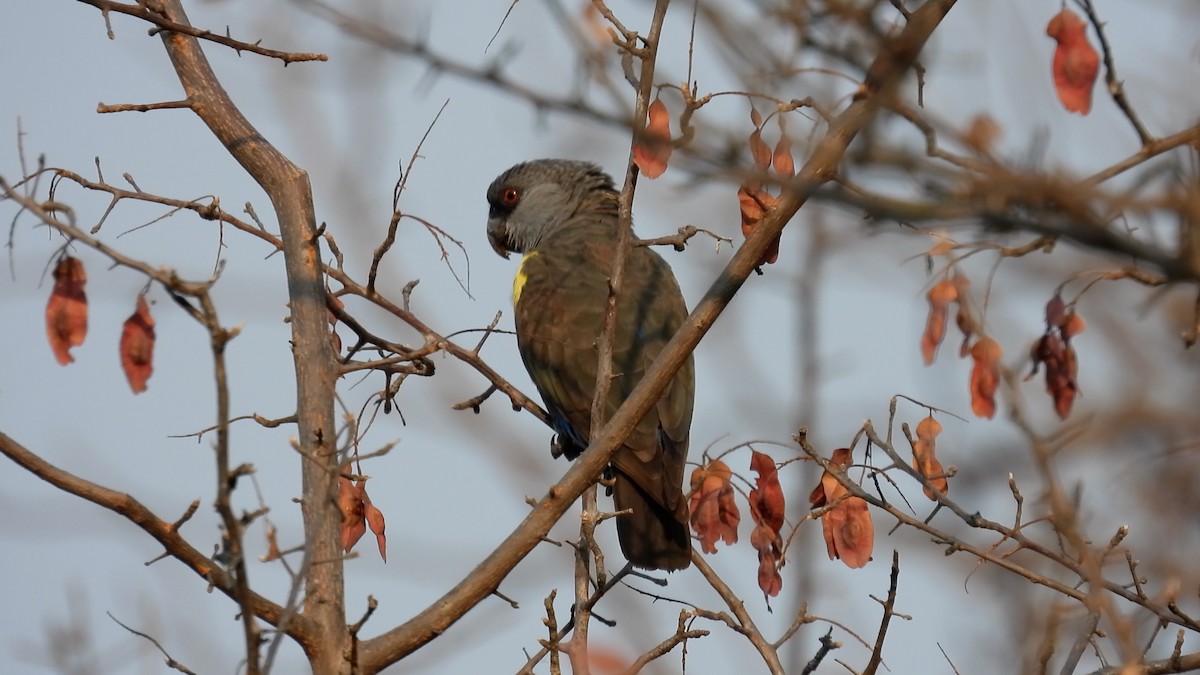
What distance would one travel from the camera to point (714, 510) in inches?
134

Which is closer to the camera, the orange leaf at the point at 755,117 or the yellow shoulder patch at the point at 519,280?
the orange leaf at the point at 755,117

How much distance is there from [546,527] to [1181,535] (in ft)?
14.7

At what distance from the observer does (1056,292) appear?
2898 millimetres

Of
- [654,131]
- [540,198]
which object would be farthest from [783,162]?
[540,198]

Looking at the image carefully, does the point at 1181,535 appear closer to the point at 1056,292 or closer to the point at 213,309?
the point at 1056,292

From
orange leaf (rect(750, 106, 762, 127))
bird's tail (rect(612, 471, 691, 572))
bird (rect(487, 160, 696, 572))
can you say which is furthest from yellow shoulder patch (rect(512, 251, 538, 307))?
orange leaf (rect(750, 106, 762, 127))

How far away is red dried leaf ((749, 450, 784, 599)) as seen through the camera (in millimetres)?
3316

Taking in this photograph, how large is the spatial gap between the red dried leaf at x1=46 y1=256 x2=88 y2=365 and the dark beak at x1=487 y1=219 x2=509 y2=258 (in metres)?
4.09

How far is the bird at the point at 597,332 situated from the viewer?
4422 millimetres

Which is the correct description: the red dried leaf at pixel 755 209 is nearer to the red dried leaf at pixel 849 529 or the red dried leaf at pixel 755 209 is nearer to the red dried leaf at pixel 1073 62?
the red dried leaf at pixel 849 529

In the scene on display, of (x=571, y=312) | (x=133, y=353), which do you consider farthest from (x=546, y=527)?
(x=571, y=312)

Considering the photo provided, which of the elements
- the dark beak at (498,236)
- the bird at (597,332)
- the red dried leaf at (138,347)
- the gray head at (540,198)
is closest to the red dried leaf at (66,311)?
the red dried leaf at (138,347)

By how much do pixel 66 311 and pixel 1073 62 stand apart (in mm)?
2248

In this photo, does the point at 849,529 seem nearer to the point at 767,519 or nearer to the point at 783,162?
the point at 767,519
